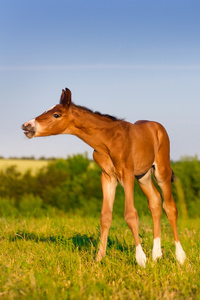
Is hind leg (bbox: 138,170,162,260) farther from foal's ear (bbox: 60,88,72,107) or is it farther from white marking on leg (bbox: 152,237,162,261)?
foal's ear (bbox: 60,88,72,107)

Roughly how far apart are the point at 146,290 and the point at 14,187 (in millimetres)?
13578

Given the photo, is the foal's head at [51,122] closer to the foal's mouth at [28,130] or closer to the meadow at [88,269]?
the foal's mouth at [28,130]

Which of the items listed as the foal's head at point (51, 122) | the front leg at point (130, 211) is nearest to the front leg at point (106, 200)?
the front leg at point (130, 211)

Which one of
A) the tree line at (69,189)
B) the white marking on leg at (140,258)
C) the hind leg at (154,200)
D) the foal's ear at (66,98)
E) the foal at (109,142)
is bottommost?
the tree line at (69,189)

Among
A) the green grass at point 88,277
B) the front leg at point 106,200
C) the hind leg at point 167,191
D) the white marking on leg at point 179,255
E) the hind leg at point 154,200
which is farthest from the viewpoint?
the hind leg at point 154,200

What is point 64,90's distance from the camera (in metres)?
5.91

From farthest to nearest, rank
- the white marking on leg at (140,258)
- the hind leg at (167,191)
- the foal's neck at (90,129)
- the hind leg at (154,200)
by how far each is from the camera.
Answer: the hind leg at (154,200) < the hind leg at (167,191) < the foal's neck at (90,129) < the white marking on leg at (140,258)

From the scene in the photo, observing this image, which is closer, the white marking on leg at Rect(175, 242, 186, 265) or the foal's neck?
the foal's neck

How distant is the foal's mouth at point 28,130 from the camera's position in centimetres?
577

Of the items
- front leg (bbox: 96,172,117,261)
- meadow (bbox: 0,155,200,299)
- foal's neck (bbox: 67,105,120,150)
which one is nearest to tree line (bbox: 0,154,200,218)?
meadow (bbox: 0,155,200,299)

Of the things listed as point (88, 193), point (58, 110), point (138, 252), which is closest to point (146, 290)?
point (138, 252)

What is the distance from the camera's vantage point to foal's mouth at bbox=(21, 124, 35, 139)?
5.77 meters

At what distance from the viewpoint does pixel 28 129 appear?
5773 millimetres

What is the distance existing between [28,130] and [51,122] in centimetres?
34
